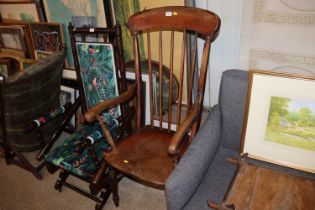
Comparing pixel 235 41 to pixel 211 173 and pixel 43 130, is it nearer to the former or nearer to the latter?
pixel 211 173

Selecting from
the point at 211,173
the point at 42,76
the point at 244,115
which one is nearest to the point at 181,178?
the point at 211,173

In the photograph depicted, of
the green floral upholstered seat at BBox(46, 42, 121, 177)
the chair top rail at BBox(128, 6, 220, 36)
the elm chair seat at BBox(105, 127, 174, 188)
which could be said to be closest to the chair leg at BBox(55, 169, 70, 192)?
the green floral upholstered seat at BBox(46, 42, 121, 177)

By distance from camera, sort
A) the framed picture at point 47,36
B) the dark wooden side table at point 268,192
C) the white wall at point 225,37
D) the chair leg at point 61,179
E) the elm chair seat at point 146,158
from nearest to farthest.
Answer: the dark wooden side table at point 268,192 → the elm chair seat at point 146,158 → the white wall at point 225,37 → the chair leg at point 61,179 → the framed picture at point 47,36

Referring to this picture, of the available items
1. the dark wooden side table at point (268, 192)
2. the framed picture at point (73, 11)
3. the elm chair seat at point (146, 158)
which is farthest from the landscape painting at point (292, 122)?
the framed picture at point (73, 11)

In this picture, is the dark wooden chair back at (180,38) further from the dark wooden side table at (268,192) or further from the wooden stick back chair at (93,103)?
the dark wooden side table at (268,192)

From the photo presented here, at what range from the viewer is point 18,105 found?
191cm

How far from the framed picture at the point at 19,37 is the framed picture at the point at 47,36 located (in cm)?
9

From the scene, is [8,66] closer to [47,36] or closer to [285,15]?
[47,36]

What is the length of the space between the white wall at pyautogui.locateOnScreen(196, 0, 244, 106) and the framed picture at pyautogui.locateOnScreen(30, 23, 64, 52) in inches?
53.8

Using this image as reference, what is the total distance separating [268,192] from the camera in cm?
115

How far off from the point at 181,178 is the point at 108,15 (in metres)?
1.40

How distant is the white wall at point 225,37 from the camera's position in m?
1.52

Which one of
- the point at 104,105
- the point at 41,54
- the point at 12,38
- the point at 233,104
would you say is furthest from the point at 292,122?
the point at 12,38

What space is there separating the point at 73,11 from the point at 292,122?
6.18 ft
